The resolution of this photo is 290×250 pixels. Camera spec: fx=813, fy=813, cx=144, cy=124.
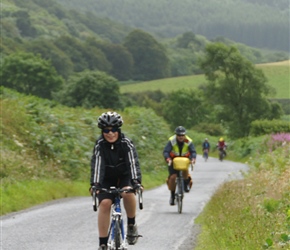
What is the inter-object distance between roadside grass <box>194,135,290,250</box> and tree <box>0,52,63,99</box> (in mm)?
94887

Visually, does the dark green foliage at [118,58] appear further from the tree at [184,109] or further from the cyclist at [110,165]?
the cyclist at [110,165]

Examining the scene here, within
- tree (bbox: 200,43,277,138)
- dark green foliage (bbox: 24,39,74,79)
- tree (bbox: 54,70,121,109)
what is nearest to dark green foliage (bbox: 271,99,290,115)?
tree (bbox: 200,43,277,138)

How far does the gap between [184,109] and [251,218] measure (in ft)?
445

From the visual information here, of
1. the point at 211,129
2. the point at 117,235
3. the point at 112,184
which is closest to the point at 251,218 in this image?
the point at 112,184

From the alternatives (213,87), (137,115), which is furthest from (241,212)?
(213,87)

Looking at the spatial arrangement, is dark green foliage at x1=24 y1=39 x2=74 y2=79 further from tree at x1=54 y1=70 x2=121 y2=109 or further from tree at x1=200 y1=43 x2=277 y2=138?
tree at x1=54 y1=70 x2=121 y2=109

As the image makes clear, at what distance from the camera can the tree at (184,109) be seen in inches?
5773

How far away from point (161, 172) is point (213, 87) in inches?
2253

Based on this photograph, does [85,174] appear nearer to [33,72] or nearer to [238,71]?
[238,71]

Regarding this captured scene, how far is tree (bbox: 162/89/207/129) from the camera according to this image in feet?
481

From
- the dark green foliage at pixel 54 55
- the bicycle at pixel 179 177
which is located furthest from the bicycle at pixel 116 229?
the dark green foliage at pixel 54 55

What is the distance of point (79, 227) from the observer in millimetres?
15680

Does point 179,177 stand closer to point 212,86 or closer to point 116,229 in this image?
point 116,229

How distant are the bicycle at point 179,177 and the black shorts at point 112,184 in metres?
9.31
